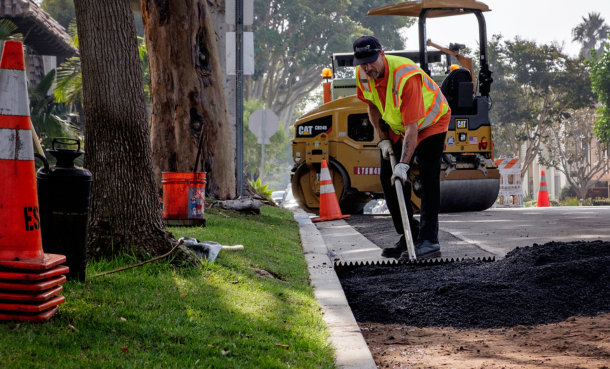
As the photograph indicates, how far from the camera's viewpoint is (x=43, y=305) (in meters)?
2.87

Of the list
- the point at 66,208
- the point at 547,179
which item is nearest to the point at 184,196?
the point at 66,208

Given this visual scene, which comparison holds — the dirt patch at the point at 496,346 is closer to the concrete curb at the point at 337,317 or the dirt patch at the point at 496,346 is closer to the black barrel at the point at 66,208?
the concrete curb at the point at 337,317

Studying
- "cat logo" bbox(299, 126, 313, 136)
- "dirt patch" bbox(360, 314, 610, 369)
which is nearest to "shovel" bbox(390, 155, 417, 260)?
"dirt patch" bbox(360, 314, 610, 369)

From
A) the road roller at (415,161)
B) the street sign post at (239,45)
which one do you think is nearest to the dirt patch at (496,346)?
→ the street sign post at (239,45)

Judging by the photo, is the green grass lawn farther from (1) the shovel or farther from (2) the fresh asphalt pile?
(1) the shovel

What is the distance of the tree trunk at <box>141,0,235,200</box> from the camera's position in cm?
937

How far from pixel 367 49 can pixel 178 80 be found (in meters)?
4.52

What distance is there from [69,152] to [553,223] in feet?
24.7

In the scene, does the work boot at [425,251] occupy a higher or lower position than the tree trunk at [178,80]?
lower

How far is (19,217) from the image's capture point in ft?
9.72

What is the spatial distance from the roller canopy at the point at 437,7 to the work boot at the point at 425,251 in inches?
246

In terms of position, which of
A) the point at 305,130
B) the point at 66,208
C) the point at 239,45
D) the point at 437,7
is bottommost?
the point at 66,208

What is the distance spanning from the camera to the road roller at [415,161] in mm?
11414

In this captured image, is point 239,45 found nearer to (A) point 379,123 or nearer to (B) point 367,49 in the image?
(A) point 379,123
